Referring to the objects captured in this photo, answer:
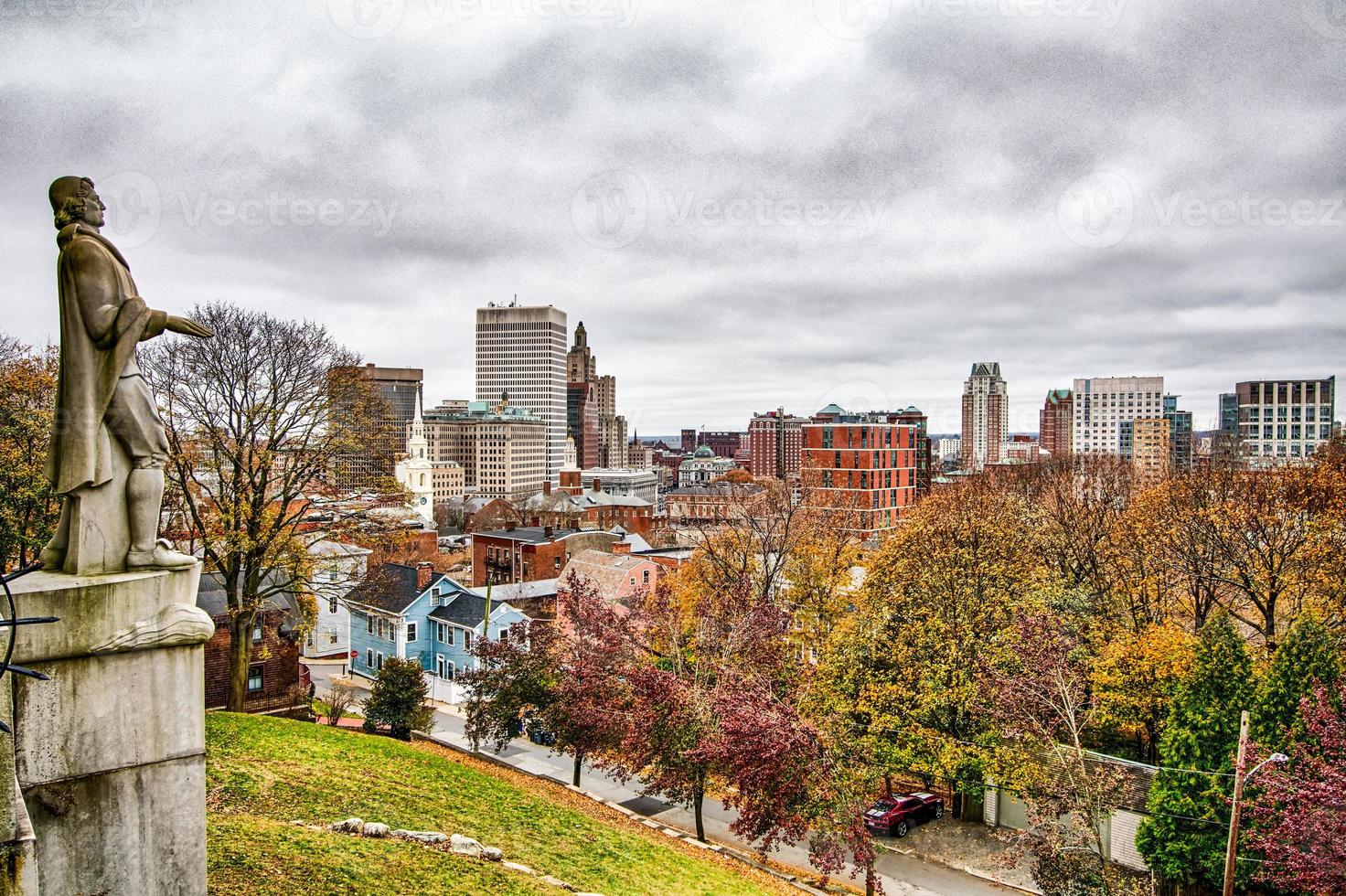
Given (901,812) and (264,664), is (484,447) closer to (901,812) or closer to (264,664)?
(264,664)

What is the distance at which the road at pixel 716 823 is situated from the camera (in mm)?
21219

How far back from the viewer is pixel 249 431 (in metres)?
22.2

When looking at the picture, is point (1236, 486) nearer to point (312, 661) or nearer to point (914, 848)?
point (914, 848)

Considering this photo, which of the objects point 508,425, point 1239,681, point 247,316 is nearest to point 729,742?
point 1239,681

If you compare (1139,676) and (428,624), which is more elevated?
(1139,676)

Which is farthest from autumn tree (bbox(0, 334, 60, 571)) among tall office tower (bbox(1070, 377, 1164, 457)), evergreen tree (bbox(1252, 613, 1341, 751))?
tall office tower (bbox(1070, 377, 1164, 457))

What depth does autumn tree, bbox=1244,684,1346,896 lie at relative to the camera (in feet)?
50.1

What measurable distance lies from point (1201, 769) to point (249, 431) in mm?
26379

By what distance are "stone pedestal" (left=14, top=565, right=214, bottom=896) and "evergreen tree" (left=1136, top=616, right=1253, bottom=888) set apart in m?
22.0

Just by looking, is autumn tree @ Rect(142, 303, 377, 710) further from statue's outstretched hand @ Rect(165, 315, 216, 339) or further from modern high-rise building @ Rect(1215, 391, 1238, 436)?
modern high-rise building @ Rect(1215, 391, 1238, 436)

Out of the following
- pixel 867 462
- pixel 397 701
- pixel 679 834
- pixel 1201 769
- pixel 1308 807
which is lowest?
pixel 679 834

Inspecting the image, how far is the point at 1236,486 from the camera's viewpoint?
107 ft

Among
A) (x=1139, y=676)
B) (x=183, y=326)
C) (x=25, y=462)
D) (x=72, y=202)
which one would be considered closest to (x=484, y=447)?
(x=25, y=462)

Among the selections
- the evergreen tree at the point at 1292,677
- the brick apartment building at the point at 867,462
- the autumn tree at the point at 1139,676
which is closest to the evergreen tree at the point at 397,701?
the autumn tree at the point at 1139,676
